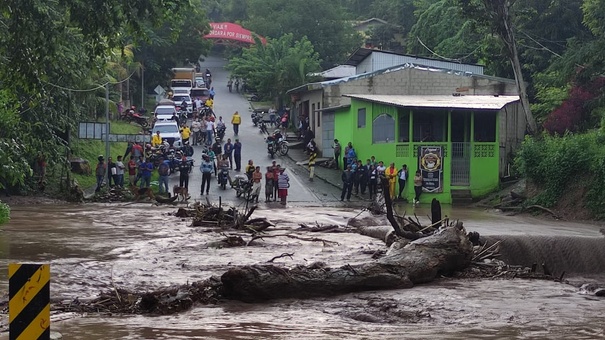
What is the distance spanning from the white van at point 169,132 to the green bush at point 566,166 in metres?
17.6

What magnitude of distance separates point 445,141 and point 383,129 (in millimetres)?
2724

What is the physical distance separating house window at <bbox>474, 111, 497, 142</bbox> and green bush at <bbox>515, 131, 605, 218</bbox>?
4.14 m

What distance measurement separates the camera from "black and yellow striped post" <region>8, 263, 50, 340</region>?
18.9 feet

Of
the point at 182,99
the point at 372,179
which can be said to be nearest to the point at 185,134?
the point at 372,179

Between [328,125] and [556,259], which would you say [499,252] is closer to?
[556,259]

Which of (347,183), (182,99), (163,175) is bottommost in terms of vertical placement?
(347,183)

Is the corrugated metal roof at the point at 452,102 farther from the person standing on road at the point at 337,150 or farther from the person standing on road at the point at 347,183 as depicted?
the person standing on road at the point at 337,150

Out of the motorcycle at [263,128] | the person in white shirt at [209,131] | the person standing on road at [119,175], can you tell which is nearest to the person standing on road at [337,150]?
the person in white shirt at [209,131]

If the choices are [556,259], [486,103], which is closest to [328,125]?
[486,103]

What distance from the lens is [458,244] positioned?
14.6 m

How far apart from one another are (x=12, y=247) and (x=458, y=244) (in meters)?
8.45

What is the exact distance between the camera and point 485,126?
3500cm

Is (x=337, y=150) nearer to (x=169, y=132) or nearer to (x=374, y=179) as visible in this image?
(x=374, y=179)

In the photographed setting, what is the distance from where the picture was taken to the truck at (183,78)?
2591 inches
